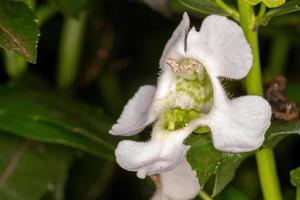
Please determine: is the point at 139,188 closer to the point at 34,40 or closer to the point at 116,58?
the point at 116,58

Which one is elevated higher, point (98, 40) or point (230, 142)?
point (230, 142)

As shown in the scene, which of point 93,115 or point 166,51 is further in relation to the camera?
point 93,115

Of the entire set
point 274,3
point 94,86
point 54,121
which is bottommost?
point 94,86

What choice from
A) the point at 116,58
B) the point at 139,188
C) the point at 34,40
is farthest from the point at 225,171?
the point at 116,58

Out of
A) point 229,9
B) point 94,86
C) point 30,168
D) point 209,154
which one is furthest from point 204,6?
point 94,86

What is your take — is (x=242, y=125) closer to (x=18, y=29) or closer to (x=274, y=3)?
(x=274, y=3)

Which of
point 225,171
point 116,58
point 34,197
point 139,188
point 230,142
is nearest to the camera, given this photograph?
point 230,142

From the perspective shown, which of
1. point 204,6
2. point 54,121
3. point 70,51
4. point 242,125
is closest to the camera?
point 242,125
